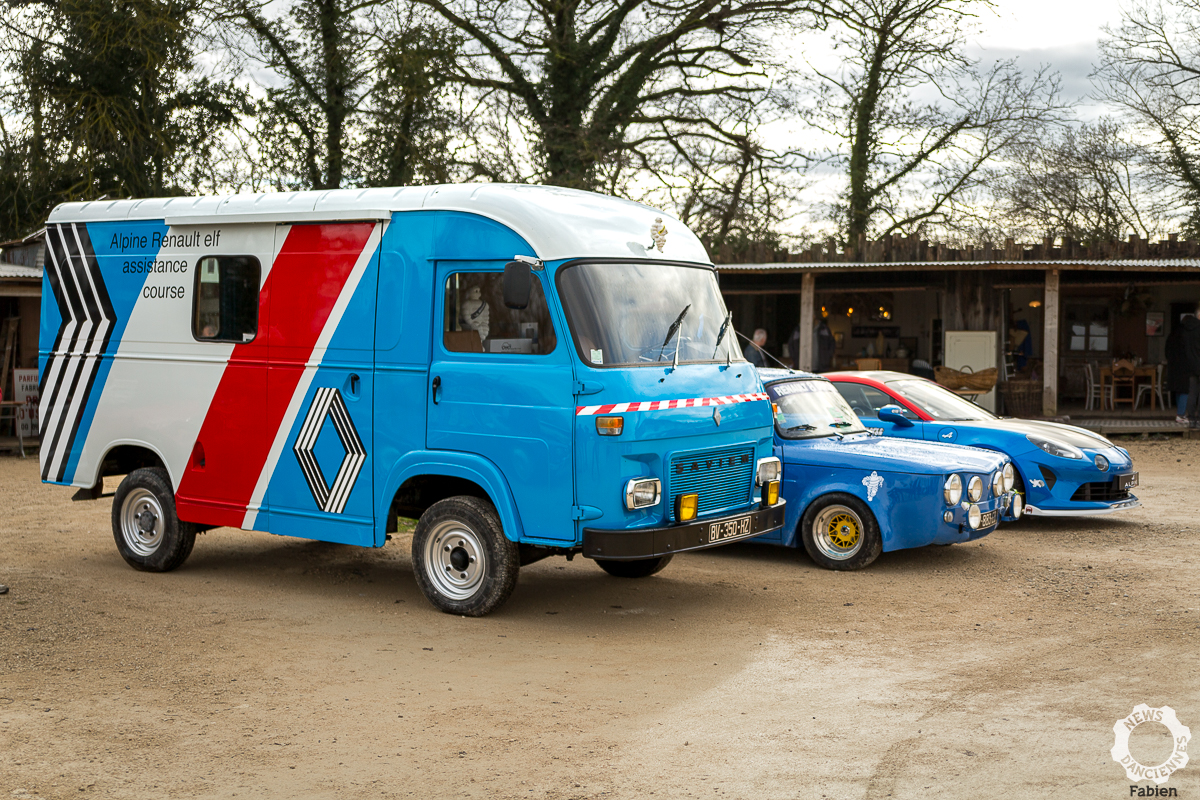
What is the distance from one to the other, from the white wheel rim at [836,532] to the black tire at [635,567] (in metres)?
1.21

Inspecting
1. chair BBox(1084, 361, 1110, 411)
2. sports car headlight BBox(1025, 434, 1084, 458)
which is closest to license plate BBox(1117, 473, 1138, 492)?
sports car headlight BBox(1025, 434, 1084, 458)

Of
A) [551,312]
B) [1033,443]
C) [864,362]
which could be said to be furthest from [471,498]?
[864,362]

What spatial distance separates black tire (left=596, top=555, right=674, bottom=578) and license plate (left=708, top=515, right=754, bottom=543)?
54.7 inches

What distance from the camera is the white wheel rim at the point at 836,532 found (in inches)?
349

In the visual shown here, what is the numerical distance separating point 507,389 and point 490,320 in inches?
18.6

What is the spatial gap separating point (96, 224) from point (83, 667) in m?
4.20

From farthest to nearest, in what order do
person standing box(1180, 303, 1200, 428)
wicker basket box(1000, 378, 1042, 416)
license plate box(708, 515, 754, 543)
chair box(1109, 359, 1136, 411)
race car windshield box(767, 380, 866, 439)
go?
chair box(1109, 359, 1136, 411), wicker basket box(1000, 378, 1042, 416), person standing box(1180, 303, 1200, 428), race car windshield box(767, 380, 866, 439), license plate box(708, 515, 754, 543)

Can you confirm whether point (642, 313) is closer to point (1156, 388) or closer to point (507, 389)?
point (507, 389)

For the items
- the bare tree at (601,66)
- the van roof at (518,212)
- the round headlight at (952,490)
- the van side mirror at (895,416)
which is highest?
the bare tree at (601,66)

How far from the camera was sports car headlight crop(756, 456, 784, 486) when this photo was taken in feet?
25.5

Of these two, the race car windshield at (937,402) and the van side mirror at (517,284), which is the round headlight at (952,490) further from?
the van side mirror at (517,284)

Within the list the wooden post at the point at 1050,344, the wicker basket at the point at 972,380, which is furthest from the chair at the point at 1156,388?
the wicker basket at the point at 972,380

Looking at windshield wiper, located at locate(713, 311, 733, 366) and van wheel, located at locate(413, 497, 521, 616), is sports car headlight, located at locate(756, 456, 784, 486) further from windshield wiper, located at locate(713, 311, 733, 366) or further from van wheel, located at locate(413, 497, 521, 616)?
van wheel, located at locate(413, 497, 521, 616)

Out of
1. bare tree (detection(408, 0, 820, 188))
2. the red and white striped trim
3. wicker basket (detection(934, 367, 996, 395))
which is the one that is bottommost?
the red and white striped trim
